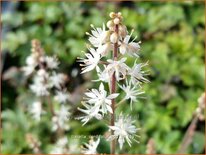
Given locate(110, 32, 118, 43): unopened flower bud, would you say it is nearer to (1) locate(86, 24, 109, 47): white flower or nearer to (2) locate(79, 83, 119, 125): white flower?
(1) locate(86, 24, 109, 47): white flower

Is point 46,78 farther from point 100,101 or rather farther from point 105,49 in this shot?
point 105,49

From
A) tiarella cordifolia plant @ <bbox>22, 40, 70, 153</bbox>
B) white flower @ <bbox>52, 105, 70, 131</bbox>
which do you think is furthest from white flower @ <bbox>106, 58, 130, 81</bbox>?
white flower @ <bbox>52, 105, 70, 131</bbox>

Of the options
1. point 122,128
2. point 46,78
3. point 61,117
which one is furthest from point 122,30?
point 61,117

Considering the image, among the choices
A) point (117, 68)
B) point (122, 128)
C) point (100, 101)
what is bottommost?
point (122, 128)

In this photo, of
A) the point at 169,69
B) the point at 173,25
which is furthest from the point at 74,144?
the point at 173,25

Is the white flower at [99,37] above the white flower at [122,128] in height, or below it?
above

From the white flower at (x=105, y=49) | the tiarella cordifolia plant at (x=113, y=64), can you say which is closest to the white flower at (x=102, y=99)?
the tiarella cordifolia plant at (x=113, y=64)

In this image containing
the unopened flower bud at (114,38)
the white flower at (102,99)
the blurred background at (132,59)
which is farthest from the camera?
the blurred background at (132,59)

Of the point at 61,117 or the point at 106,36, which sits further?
the point at 61,117

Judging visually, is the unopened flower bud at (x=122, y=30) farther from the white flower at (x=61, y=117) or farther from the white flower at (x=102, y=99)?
the white flower at (x=61, y=117)
